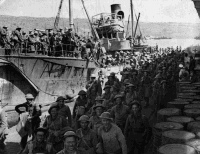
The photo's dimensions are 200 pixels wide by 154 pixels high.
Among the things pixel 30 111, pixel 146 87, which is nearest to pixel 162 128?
pixel 30 111

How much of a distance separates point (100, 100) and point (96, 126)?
1.73m

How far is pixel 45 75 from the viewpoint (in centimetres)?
1392

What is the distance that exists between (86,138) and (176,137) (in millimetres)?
1678

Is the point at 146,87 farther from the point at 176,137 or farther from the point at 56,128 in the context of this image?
the point at 56,128

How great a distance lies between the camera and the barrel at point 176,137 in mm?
4445

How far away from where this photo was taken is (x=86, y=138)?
14.4 feet

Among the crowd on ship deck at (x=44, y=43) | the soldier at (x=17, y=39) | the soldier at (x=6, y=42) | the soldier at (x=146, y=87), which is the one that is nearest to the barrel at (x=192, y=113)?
the soldier at (x=146, y=87)

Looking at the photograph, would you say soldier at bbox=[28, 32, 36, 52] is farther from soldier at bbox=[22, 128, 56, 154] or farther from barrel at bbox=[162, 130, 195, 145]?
barrel at bbox=[162, 130, 195, 145]

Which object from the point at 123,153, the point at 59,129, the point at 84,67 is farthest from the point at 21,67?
the point at 123,153

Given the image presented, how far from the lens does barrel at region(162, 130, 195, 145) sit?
14.6 feet

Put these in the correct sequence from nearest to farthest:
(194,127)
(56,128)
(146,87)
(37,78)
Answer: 1. (56,128)
2. (194,127)
3. (146,87)
4. (37,78)

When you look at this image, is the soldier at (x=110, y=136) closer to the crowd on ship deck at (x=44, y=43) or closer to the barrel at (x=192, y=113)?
the barrel at (x=192, y=113)

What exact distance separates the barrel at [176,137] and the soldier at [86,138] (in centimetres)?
136

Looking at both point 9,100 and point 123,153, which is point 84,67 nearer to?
point 9,100
